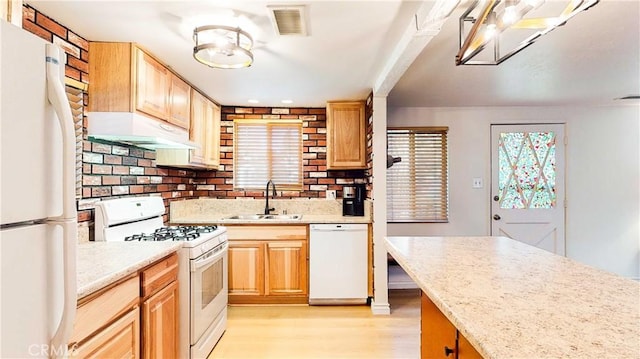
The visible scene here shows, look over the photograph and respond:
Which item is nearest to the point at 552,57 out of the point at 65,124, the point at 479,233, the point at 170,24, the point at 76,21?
the point at 479,233

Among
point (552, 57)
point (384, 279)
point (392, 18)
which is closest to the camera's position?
point (392, 18)

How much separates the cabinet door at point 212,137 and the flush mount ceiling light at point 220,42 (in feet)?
4.54

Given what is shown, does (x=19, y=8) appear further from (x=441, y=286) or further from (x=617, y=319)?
(x=617, y=319)

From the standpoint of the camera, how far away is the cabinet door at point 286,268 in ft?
10.6

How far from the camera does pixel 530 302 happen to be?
92 centimetres

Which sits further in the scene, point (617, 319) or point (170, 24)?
point (170, 24)

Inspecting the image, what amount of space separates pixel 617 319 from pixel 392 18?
1626 millimetres

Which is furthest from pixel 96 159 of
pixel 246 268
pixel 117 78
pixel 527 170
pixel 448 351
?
pixel 527 170

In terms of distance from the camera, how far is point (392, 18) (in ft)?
5.80

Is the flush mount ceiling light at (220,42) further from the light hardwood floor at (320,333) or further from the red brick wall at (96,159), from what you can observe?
the light hardwood floor at (320,333)

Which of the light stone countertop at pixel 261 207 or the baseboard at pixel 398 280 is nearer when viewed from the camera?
the light stone countertop at pixel 261 207

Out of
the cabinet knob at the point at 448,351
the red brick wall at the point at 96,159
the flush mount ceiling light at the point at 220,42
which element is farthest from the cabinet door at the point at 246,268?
the cabinet knob at the point at 448,351

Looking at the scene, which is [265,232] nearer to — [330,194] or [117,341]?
[330,194]

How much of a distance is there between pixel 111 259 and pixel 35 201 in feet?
2.87
